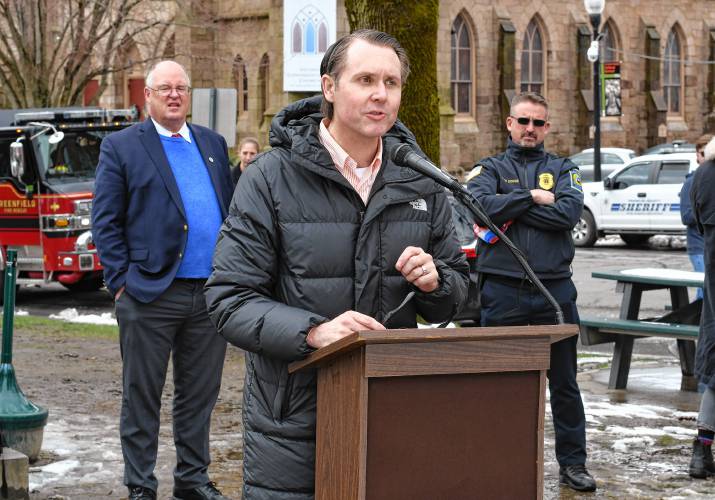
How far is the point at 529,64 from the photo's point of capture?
1868 inches

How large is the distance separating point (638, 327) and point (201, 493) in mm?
4657

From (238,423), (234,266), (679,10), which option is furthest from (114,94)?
(234,266)

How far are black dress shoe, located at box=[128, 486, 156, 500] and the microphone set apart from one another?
3170 mm

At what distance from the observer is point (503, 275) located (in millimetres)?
7086

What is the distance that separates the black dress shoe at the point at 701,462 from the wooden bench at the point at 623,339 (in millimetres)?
2742

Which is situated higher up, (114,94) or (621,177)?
(114,94)

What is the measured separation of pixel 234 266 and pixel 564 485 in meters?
3.99

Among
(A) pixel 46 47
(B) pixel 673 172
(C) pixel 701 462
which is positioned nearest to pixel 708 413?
(C) pixel 701 462

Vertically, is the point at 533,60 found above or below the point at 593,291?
above

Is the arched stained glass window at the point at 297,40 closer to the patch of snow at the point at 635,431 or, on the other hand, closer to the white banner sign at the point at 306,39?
the white banner sign at the point at 306,39

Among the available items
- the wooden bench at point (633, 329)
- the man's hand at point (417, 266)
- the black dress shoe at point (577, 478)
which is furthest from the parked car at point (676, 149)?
the man's hand at point (417, 266)

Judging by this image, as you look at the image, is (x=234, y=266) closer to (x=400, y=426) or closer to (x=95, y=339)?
(x=400, y=426)

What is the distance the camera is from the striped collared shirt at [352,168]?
389cm

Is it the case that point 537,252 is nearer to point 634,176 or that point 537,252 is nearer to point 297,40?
point 634,176
